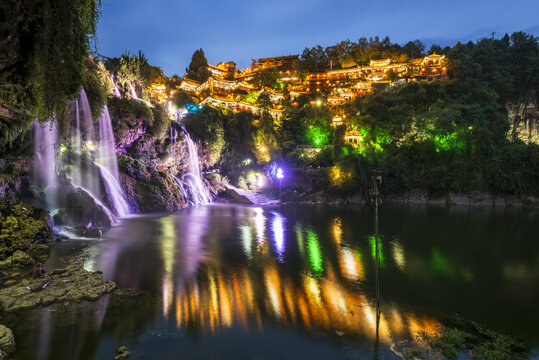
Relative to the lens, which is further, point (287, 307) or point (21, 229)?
point (21, 229)

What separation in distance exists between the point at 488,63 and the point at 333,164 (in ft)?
112

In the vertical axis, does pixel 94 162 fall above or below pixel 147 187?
above

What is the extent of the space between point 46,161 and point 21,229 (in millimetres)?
6548

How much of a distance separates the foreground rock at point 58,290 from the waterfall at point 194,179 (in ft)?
72.1

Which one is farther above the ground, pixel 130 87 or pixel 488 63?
pixel 488 63

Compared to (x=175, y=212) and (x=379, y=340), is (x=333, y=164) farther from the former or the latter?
(x=379, y=340)

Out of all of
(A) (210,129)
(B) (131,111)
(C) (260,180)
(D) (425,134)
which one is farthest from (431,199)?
(B) (131,111)

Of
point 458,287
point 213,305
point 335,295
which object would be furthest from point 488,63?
point 213,305

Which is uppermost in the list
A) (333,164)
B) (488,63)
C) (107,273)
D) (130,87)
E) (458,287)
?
(488,63)

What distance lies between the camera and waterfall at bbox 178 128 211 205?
3203cm

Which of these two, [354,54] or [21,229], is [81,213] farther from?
[354,54]

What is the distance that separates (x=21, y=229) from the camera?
11414 millimetres

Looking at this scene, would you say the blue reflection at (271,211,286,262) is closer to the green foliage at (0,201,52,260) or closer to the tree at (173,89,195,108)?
the green foliage at (0,201,52,260)

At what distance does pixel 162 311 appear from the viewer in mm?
7414
